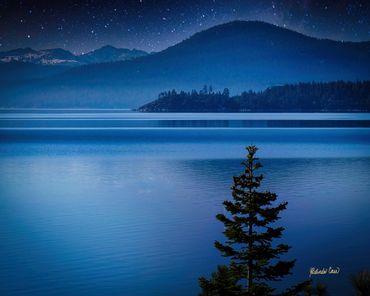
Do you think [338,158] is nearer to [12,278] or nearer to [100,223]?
[100,223]

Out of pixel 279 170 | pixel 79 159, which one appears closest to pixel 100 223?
pixel 279 170

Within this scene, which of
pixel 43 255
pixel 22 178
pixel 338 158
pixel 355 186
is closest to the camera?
pixel 43 255

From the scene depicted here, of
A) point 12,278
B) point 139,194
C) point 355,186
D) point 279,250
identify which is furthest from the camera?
point 355,186

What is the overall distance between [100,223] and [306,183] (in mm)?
22624

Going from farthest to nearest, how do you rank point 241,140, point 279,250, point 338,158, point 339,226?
point 241,140 → point 338,158 → point 339,226 → point 279,250

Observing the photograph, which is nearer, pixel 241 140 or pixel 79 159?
pixel 79 159

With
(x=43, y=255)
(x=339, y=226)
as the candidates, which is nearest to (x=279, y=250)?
(x=43, y=255)

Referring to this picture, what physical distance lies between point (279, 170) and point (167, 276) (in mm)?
38224

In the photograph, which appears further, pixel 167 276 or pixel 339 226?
pixel 339 226

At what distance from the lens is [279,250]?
13.3 m

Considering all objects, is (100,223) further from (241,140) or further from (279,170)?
(241,140)

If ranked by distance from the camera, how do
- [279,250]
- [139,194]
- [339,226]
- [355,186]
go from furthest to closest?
1. [355,186]
2. [139,194]
3. [339,226]
4. [279,250]

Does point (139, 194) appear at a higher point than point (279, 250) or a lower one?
lower

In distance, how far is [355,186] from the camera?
1916 inches
